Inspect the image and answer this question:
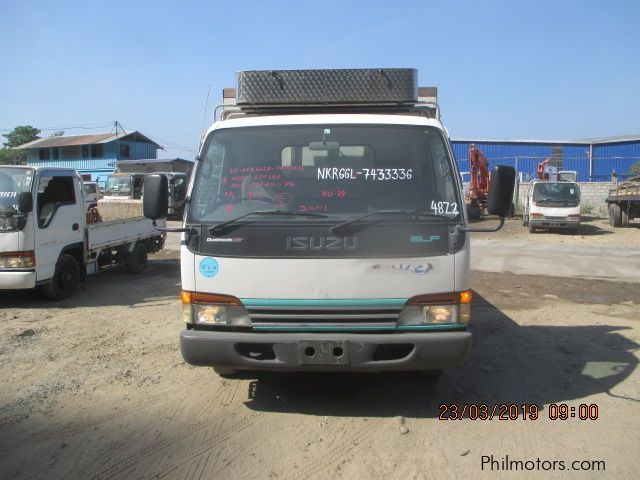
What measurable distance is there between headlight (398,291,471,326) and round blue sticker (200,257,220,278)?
130 centimetres

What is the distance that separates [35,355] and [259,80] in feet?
11.9

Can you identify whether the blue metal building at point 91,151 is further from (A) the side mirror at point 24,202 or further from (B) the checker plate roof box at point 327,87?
(B) the checker plate roof box at point 327,87

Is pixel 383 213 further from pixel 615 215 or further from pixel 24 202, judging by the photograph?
pixel 615 215

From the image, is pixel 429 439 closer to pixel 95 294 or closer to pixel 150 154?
pixel 95 294

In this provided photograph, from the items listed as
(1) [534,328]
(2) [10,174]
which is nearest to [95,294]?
(2) [10,174]

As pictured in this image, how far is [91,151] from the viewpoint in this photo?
4234 cm

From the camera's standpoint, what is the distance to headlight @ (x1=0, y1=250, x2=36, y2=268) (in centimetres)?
729

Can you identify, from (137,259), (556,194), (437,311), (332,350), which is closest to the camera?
(332,350)

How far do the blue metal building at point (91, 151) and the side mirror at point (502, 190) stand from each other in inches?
1551

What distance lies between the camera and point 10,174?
25.0ft

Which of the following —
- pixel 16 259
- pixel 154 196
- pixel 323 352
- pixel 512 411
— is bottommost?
pixel 512 411

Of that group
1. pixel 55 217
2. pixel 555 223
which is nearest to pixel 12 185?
pixel 55 217

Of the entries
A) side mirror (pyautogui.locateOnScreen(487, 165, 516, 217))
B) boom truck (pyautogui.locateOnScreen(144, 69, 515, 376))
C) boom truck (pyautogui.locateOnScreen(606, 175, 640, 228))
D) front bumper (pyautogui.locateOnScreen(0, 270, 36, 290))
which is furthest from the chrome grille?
boom truck (pyautogui.locateOnScreen(606, 175, 640, 228))

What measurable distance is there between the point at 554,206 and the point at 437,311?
1743cm
